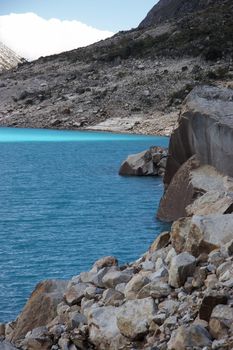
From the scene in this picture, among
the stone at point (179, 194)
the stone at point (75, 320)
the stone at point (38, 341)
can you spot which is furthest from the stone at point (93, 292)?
the stone at point (179, 194)

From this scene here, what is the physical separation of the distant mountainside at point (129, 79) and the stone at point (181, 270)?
56.7 metres

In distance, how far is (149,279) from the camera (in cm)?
1023

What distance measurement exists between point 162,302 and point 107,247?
9578 millimetres

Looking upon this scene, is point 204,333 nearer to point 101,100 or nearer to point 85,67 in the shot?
point 101,100

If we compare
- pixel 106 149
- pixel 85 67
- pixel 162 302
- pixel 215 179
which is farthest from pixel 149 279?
pixel 85 67

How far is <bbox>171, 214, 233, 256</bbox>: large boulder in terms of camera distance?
415 inches

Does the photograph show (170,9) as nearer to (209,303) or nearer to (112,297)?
(112,297)

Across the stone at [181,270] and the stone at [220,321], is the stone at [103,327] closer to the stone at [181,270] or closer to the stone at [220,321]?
the stone at [181,270]

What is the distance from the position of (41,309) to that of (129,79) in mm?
70553

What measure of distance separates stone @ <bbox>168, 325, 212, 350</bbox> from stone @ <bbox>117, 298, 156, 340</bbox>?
0.90 metres

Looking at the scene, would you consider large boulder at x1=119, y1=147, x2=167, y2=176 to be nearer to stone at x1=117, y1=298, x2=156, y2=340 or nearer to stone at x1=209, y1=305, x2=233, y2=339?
stone at x1=117, y1=298, x2=156, y2=340

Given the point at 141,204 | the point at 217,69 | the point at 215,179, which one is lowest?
the point at 141,204

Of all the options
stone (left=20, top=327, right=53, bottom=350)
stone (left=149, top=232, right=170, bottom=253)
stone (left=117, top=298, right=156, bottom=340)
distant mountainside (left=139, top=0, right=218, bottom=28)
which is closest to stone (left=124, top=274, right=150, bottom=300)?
stone (left=117, top=298, right=156, bottom=340)

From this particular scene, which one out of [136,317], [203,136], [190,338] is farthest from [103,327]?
[203,136]
